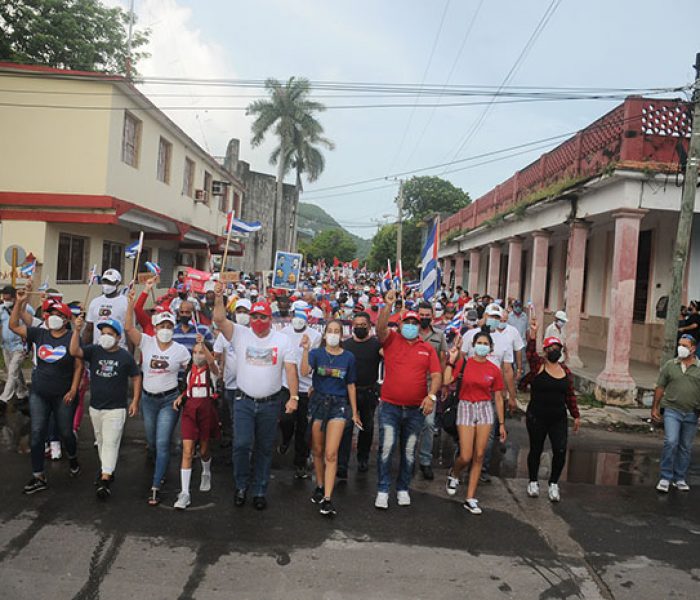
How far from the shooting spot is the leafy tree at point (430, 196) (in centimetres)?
6544

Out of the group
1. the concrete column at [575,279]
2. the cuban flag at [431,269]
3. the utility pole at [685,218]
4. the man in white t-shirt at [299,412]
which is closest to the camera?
the man in white t-shirt at [299,412]

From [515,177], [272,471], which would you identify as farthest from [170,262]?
[272,471]

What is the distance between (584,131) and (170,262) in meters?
16.4

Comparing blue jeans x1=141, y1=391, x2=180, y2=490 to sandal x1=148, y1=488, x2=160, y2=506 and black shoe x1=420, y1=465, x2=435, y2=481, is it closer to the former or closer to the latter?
sandal x1=148, y1=488, x2=160, y2=506

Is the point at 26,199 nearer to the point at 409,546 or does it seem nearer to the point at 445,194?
the point at 409,546

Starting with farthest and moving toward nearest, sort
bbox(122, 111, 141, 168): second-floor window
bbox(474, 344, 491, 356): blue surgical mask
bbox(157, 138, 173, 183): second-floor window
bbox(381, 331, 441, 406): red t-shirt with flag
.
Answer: bbox(157, 138, 173, 183): second-floor window
bbox(122, 111, 141, 168): second-floor window
bbox(474, 344, 491, 356): blue surgical mask
bbox(381, 331, 441, 406): red t-shirt with flag

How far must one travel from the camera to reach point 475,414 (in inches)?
223

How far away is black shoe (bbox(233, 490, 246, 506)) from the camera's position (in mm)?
5305

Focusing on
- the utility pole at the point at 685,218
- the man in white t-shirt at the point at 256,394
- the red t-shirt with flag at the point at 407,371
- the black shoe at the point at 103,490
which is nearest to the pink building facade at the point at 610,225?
the utility pole at the point at 685,218

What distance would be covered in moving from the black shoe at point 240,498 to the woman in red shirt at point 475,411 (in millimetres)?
2033

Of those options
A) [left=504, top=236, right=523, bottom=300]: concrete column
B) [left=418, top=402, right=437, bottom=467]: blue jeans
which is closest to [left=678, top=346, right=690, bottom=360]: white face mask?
[left=418, top=402, right=437, bottom=467]: blue jeans

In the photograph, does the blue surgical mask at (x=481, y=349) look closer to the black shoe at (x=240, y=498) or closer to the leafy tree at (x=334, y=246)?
the black shoe at (x=240, y=498)

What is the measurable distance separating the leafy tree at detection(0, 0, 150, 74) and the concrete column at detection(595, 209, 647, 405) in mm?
16606

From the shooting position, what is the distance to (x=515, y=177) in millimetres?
18000
